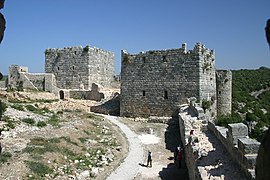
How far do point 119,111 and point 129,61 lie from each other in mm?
4743

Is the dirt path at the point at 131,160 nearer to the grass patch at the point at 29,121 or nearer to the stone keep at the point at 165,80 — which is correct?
the stone keep at the point at 165,80

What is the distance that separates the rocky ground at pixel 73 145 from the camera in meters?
12.1

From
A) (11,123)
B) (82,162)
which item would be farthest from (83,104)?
(82,162)

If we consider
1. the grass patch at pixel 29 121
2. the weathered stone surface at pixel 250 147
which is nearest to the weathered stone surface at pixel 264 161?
the weathered stone surface at pixel 250 147

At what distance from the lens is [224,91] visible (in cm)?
2505

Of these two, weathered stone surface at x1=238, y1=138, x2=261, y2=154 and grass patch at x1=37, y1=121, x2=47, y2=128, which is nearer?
weathered stone surface at x1=238, y1=138, x2=261, y2=154

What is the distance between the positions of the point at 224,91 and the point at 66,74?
17.4 m

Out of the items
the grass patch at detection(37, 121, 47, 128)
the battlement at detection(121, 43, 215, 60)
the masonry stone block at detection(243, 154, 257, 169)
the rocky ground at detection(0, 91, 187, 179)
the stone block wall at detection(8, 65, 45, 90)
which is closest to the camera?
the masonry stone block at detection(243, 154, 257, 169)

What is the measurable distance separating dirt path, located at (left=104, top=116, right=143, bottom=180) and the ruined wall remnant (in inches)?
341

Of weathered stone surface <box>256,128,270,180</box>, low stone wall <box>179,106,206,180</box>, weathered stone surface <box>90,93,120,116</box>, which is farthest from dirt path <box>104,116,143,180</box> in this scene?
weathered stone surface <box>256,128,270,180</box>

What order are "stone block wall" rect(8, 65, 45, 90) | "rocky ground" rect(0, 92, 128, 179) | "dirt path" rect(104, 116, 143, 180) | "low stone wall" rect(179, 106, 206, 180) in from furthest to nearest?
"stone block wall" rect(8, 65, 45, 90), "dirt path" rect(104, 116, 143, 180), "rocky ground" rect(0, 92, 128, 179), "low stone wall" rect(179, 106, 206, 180)

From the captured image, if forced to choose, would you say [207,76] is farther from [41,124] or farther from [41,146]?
[41,146]

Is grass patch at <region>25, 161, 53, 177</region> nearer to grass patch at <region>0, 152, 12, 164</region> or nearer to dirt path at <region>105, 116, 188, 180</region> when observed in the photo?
grass patch at <region>0, 152, 12, 164</region>

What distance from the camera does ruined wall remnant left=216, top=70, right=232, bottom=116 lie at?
24953mm
